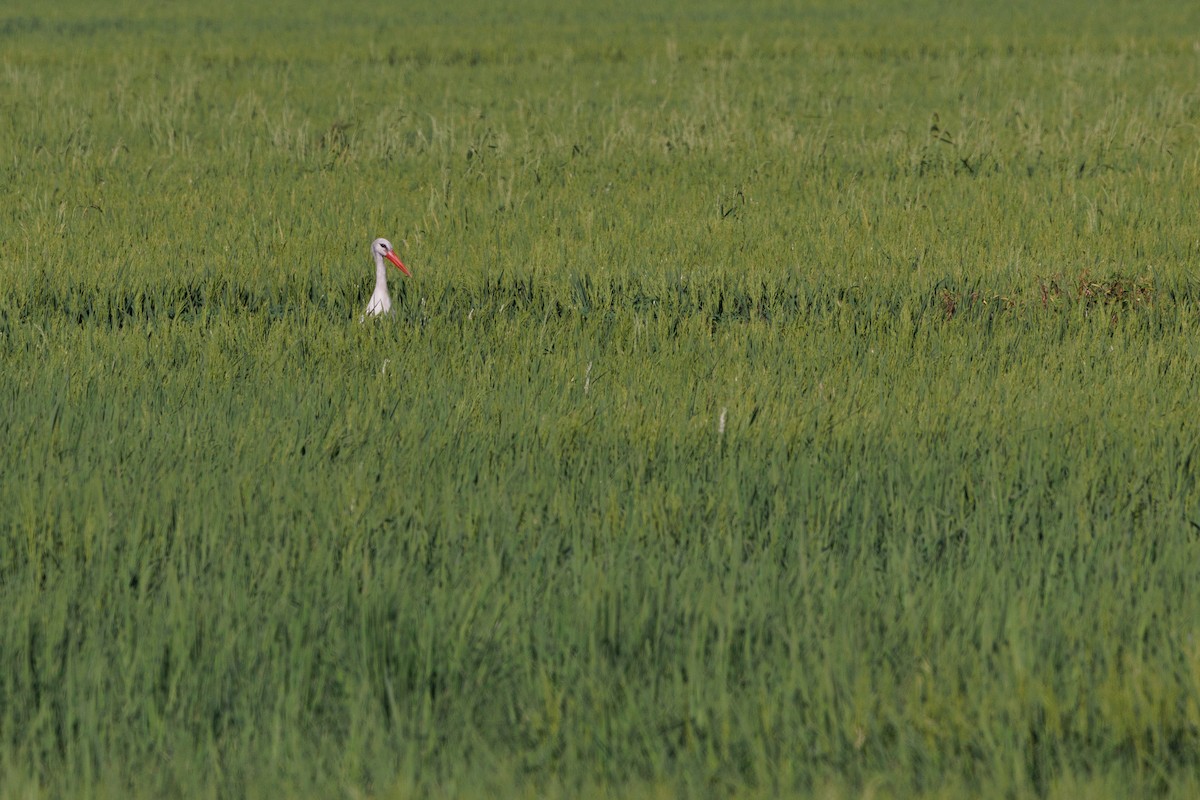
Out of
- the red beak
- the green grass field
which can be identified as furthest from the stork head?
the green grass field

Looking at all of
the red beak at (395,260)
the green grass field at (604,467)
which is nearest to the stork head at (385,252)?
the red beak at (395,260)

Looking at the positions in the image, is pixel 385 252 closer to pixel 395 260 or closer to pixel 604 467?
pixel 395 260

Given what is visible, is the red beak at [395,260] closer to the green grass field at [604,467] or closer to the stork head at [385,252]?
the stork head at [385,252]

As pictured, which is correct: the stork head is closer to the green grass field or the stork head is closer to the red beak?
the red beak

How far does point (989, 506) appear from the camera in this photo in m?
3.98

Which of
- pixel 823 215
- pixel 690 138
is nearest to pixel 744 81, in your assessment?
pixel 690 138

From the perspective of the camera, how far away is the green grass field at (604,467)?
2.83m

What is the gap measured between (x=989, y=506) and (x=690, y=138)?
6832 millimetres

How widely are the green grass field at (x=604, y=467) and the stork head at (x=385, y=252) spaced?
0.59 feet

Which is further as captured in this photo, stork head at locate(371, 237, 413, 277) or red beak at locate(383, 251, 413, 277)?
red beak at locate(383, 251, 413, 277)

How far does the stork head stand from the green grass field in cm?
18

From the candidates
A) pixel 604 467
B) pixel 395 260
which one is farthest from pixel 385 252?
pixel 604 467

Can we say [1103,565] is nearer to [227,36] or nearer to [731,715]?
[731,715]

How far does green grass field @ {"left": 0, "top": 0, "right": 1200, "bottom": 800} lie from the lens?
2.83 meters
